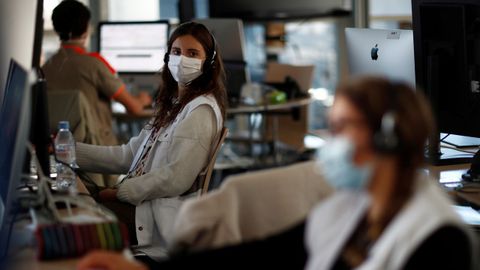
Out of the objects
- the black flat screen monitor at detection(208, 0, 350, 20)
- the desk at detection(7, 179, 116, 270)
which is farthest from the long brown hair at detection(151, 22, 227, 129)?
the black flat screen monitor at detection(208, 0, 350, 20)

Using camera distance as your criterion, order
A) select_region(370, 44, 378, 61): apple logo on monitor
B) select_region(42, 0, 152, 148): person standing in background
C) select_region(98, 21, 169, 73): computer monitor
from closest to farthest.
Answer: select_region(370, 44, 378, 61): apple logo on monitor, select_region(42, 0, 152, 148): person standing in background, select_region(98, 21, 169, 73): computer monitor

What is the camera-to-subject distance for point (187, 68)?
3.37m

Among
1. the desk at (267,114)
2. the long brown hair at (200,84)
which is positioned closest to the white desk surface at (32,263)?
the long brown hair at (200,84)

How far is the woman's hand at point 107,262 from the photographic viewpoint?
191cm

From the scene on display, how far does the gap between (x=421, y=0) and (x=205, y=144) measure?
2.99ft

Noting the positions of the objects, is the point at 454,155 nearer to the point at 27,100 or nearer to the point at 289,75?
the point at 27,100

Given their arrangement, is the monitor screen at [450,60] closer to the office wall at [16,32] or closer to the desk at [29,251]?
the desk at [29,251]

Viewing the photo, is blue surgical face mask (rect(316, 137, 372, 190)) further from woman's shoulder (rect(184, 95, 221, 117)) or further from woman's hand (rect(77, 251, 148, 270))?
woman's shoulder (rect(184, 95, 221, 117))

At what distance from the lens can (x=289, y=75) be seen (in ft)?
21.8

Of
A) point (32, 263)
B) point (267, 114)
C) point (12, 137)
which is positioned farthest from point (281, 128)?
point (32, 263)

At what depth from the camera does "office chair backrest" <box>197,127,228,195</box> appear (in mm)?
3152

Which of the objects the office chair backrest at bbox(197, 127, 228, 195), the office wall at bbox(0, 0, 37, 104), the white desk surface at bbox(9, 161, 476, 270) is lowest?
the white desk surface at bbox(9, 161, 476, 270)

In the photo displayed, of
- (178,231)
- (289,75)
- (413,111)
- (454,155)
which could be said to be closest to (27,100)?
(178,231)

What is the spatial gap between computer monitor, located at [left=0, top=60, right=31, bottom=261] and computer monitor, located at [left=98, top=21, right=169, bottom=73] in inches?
126
